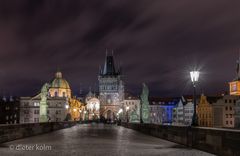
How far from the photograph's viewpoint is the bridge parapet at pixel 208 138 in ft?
48.5

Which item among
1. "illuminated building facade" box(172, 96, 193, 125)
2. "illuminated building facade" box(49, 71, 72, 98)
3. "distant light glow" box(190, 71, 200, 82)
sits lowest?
"illuminated building facade" box(172, 96, 193, 125)

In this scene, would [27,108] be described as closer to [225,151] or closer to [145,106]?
[145,106]

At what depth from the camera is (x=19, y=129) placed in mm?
29312

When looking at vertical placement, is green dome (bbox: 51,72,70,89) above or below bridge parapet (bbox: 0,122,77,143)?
above

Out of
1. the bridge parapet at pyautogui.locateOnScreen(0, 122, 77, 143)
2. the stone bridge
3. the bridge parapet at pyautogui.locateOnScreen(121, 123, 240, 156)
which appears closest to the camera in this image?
the bridge parapet at pyautogui.locateOnScreen(121, 123, 240, 156)

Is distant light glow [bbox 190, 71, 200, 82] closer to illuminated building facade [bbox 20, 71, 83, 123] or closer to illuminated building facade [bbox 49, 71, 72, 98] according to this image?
illuminated building facade [bbox 20, 71, 83, 123]

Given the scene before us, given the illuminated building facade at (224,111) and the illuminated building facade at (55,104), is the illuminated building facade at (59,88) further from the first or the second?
the illuminated building facade at (224,111)

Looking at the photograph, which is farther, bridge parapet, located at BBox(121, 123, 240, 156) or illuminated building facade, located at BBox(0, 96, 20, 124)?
illuminated building facade, located at BBox(0, 96, 20, 124)

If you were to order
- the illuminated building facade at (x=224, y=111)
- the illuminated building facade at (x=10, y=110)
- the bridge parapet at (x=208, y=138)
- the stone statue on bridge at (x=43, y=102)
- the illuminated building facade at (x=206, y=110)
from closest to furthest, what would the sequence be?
the bridge parapet at (x=208, y=138) < the stone statue on bridge at (x=43, y=102) < the illuminated building facade at (x=224, y=111) < the illuminated building facade at (x=206, y=110) < the illuminated building facade at (x=10, y=110)

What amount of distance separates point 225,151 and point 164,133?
48.0ft

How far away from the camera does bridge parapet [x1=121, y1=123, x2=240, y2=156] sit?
14.8 m

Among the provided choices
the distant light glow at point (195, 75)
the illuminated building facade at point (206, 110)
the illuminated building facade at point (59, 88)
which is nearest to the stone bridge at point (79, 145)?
the distant light glow at point (195, 75)

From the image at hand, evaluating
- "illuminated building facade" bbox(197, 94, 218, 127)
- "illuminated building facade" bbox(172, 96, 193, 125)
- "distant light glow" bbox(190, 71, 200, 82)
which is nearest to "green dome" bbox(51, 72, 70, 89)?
"illuminated building facade" bbox(172, 96, 193, 125)

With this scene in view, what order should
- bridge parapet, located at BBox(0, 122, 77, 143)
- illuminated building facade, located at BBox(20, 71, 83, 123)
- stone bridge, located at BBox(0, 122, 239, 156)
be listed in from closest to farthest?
stone bridge, located at BBox(0, 122, 239, 156), bridge parapet, located at BBox(0, 122, 77, 143), illuminated building facade, located at BBox(20, 71, 83, 123)
